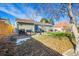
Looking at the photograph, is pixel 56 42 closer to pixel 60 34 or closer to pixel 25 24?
pixel 60 34

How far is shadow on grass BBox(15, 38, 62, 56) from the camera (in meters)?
1.83

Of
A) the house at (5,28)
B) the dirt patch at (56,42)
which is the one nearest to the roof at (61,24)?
the dirt patch at (56,42)

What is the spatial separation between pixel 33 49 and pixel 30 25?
0.24 m

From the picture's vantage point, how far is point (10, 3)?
1823 millimetres

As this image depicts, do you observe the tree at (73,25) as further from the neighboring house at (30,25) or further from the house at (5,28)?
the house at (5,28)

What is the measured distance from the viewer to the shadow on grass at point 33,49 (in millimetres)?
1826

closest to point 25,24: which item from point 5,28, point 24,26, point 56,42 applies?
point 24,26

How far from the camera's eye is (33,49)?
6.03 ft

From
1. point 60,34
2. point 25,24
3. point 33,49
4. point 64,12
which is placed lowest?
point 33,49

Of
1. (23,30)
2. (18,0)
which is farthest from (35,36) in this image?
(18,0)

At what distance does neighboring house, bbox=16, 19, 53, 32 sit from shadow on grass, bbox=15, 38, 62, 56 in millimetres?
130

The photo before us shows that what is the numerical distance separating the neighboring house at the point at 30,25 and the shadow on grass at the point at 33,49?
5.1 inches

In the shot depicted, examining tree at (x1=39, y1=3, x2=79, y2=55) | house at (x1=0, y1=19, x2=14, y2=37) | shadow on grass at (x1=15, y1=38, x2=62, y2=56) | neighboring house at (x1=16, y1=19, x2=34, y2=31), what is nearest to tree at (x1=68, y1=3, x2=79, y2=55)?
tree at (x1=39, y1=3, x2=79, y2=55)

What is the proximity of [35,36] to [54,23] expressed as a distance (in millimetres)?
228
